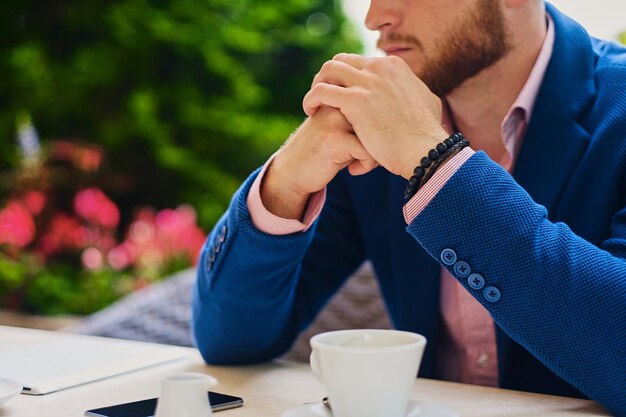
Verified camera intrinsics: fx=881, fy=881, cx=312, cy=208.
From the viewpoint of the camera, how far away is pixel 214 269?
132 centimetres

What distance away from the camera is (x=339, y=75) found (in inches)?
47.5

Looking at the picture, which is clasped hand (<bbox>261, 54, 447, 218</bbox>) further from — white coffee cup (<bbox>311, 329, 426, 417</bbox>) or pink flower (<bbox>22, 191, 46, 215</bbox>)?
pink flower (<bbox>22, 191, 46, 215</bbox>)

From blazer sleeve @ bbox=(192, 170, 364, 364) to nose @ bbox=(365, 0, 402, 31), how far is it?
0.35 meters

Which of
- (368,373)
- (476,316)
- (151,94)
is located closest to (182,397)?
(368,373)

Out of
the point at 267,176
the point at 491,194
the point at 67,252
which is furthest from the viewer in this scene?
the point at 67,252

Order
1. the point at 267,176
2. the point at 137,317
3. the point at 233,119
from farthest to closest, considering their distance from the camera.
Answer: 1. the point at 233,119
2. the point at 137,317
3. the point at 267,176

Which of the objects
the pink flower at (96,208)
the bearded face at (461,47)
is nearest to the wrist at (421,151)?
the bearded face at (461,47)

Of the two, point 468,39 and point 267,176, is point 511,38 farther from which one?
point 267,176

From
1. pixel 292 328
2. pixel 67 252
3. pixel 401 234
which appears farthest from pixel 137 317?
pixel 67 252

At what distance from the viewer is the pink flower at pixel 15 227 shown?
416 centimetres

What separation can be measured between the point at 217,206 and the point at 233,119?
0.47 meters

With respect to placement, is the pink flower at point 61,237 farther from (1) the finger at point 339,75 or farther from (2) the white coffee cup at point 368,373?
(2) the white coffee cup at point 368,373

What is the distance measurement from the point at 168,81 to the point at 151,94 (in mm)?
129

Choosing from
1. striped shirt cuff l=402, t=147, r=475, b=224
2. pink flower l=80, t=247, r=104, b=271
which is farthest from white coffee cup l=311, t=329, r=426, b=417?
pink flower l=80, t=247, r=104, b=271
